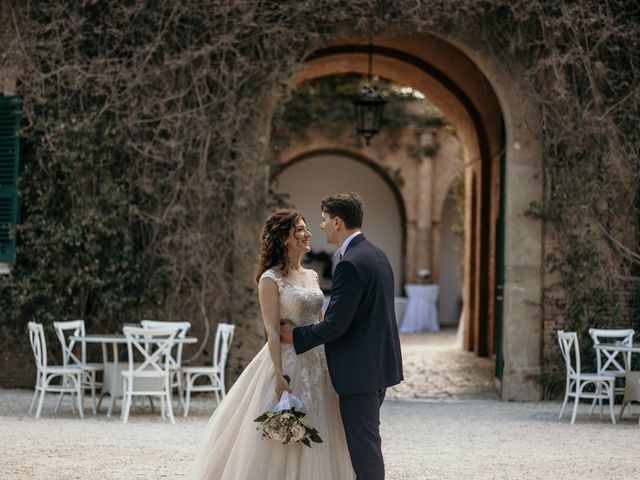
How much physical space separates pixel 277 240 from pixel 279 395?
790mm

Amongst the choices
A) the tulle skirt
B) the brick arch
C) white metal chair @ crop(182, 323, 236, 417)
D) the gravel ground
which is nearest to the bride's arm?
the tulle skirt

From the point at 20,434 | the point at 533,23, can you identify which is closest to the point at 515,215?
the point at 533,23

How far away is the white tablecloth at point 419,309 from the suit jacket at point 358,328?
16762 millimetres

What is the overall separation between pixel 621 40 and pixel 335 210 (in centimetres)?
732

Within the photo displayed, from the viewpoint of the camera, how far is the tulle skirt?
17.7ft

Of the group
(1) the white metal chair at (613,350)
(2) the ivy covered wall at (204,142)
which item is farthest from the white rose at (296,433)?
(2) the ivy covered wall at (204,142)

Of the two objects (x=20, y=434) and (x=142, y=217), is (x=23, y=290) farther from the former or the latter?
(x=20, y=434)

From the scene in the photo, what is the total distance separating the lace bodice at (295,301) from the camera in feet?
17.9

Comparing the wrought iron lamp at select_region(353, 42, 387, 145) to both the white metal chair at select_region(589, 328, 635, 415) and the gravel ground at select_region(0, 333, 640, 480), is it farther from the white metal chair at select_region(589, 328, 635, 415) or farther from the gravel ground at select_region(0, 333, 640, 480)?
the white metal chair at select_region(589, 328, 635, 415)

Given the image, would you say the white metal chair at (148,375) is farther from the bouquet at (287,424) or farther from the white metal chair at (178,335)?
the bouquet at (287,424)

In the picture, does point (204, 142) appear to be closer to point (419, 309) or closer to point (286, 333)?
point (286, 333)

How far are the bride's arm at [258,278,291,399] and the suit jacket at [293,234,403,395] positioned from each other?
180 millimetres

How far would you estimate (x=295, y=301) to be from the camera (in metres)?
5.47

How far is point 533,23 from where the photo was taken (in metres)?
11.6
